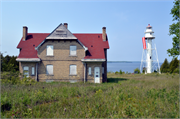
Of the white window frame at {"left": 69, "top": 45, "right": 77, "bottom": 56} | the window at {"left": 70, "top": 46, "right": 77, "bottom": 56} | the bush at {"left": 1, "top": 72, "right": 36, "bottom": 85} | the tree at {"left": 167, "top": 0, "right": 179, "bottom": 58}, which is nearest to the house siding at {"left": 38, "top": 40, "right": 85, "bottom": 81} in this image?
the white window frame at {"left": 69, "top": 45, "right": 77, "bottom": 56}

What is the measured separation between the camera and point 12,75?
15.5 metres

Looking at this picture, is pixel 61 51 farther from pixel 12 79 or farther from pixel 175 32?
pixel 175 32

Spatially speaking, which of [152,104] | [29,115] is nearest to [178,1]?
[152,104]

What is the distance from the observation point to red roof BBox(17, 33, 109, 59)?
22931 mm

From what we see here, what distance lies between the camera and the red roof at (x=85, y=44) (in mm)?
22931

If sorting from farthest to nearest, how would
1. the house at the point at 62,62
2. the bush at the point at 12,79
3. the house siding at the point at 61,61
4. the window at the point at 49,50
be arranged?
the window at the point at 49,50 < the house siding at the point at 61,61 < the house at the point at 62,62 < the bush at the point at 12,79

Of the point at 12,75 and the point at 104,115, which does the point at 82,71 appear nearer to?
the point at 12,75

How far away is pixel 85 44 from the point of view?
24.8 metres

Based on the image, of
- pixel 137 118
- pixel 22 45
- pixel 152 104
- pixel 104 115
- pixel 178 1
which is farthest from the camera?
pixel 22 45

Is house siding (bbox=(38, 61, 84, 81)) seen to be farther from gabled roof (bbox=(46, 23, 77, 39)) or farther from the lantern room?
the lantern room

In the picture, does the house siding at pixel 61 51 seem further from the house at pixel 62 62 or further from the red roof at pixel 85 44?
the red roof at pixel 85 44

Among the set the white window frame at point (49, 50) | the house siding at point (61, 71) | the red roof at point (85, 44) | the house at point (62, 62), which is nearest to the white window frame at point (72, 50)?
the house at point (62, 62)

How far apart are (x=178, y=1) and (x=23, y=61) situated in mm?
18933

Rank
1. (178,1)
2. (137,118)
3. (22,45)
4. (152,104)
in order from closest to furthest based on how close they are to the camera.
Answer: (137,118)
(152,104)
(178,1)
(22,45)
